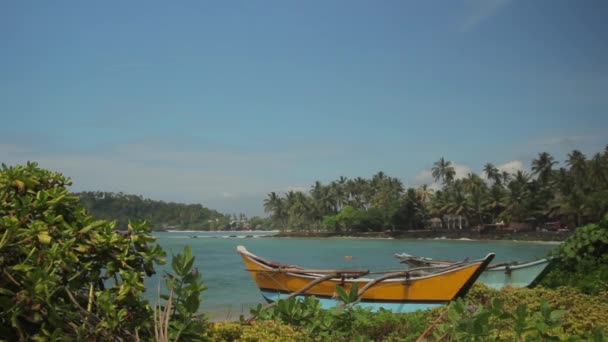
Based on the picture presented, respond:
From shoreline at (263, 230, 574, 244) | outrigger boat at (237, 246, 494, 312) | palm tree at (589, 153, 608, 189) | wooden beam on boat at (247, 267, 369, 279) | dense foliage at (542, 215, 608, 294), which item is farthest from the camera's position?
shoreline at (263, 230, 574, 244)

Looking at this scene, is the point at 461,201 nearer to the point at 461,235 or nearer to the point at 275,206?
the point at 461,235

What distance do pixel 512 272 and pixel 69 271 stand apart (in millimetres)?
10237

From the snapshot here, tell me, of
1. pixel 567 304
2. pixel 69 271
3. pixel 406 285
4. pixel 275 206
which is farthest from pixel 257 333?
pixel 275 206

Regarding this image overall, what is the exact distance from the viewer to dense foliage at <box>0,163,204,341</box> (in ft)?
6.51

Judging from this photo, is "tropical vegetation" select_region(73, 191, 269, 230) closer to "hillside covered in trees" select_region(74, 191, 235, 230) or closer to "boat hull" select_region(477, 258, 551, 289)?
"hillside covered in trees" select_region(74, 191, 235, 230)

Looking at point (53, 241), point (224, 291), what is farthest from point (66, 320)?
point (224, 291)

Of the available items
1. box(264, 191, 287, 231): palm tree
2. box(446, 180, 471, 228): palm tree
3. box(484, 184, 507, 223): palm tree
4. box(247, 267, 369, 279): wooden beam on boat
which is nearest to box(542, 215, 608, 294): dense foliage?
box(247, 267, 369, 279): wooden beam on boat

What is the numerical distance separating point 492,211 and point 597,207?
1965 centimetres

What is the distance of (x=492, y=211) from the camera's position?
63.8 meters

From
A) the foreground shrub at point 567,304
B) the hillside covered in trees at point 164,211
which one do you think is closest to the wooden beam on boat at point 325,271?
the foreground shrub at point 567,304

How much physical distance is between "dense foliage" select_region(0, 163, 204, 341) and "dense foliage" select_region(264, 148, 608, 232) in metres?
49.0

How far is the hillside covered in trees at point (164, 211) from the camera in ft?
452

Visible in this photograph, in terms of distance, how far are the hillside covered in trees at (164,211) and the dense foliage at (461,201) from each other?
6121 cm

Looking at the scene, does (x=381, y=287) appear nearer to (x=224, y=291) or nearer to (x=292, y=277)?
(x=292, y=277)
